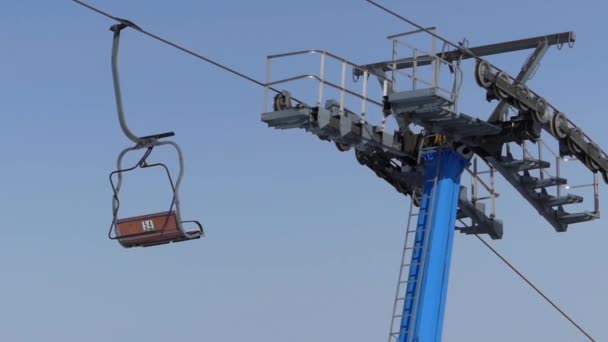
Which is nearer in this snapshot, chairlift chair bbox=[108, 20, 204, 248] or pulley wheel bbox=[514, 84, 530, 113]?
chairlift chair bbox=[108, 20, 204, 248]

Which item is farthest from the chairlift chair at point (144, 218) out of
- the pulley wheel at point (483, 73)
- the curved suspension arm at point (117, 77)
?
the pulley wheel at point (483, 73)

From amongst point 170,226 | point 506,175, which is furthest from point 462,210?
point 170,226

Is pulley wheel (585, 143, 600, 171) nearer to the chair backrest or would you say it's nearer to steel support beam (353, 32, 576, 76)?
steel support beam (353, 32, 576, 76)

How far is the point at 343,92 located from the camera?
837 inches

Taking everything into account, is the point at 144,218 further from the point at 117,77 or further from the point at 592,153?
the point at 592,153

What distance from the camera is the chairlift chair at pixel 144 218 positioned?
16.8 metres

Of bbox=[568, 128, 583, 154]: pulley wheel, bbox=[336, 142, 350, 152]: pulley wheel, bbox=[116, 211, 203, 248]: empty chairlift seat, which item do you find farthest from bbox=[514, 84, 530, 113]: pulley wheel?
bbox=[116, 211, 203, 248]: empty chairlift seat

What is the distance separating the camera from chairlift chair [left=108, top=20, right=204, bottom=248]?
55.0 ft

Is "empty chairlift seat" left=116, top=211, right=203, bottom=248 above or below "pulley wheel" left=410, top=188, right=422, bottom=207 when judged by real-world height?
below

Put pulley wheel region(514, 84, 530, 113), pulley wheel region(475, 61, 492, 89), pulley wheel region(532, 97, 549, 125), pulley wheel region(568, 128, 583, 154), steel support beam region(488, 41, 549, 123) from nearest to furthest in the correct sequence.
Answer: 1. pulley wheel region(475, 61, 492, 89)
2. pulley wheel region(514, 84, 530, 113)
3. pulley wheel region(532, 97, 549, 125)
4. pulley wheel region(568, 128, 583, 154)
5. steel support beam region(488, 41, 549, 123)

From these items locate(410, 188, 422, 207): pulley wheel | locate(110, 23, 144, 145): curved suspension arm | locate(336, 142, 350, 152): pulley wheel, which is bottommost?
locate(110, 23, 144, 145): curved suspension arm

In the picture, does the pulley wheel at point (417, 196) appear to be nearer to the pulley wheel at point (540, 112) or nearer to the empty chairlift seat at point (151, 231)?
the pulley wheel at point (540, 112)

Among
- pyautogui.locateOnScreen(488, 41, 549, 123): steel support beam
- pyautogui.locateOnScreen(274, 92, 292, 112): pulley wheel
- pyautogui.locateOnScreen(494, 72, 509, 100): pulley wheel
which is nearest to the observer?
pyautogui.locateOnScreen(274, 92, 292, 112): pulley wheel

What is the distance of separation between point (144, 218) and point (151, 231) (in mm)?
193
